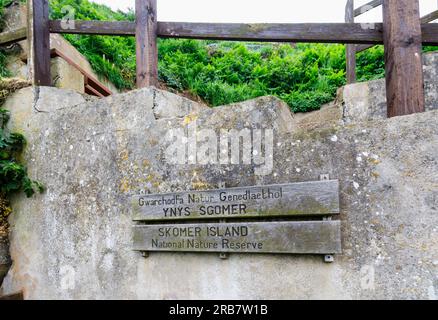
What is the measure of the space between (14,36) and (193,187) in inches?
107

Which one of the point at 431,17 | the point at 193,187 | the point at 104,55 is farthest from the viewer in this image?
the point at 104,55

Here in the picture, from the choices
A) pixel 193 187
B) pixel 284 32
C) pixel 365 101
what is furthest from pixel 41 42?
pixel 365 101

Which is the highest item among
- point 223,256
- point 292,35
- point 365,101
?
point 292,35

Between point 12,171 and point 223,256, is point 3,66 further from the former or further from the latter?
point 223,256

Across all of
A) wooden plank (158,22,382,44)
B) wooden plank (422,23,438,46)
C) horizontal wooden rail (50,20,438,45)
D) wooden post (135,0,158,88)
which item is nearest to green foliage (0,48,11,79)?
horizontal wooden rail (50,20,438,45)

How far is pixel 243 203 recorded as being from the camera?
8.45 ft

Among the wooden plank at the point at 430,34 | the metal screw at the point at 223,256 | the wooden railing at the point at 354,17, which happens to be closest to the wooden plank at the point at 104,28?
the metal screw at the point at 223,256

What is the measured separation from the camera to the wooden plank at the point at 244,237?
2328mm

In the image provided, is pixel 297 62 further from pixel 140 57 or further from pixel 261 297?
pixel 261 297

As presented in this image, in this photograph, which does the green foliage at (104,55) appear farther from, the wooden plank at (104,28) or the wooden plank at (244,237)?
the wooden plank at (244,237)

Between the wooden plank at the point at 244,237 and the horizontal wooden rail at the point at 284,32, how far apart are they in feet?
5.18

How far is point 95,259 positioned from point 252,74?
675 centimetres

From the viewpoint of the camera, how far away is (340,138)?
7.99 ft
